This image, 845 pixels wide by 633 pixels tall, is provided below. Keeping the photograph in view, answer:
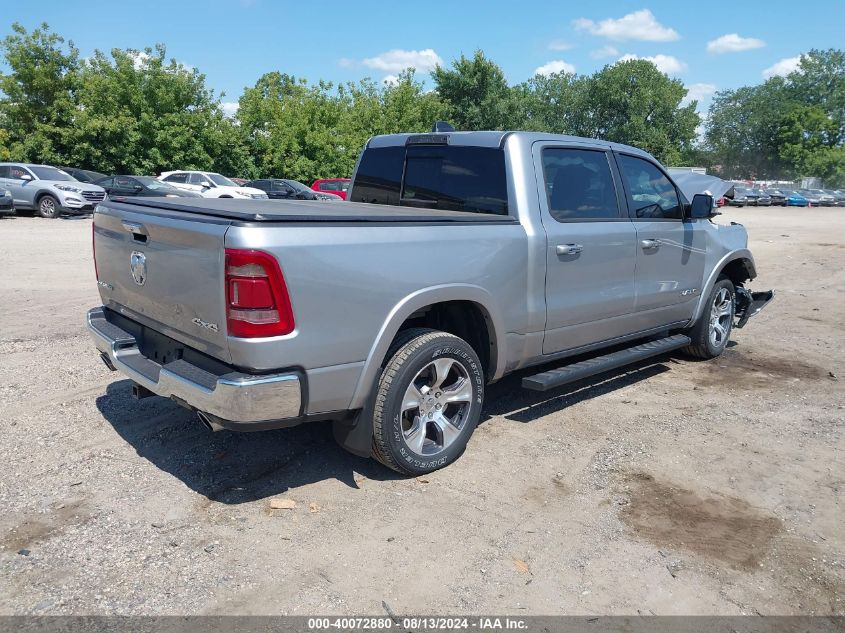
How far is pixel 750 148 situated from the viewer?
10269cm

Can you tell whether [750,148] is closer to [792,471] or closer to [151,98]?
[151,98]

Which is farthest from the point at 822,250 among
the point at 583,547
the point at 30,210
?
the point at 30,210

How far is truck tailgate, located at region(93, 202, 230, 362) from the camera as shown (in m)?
3.36

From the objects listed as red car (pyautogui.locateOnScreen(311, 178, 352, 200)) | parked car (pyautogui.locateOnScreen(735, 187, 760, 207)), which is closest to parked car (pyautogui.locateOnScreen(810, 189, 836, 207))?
parked car (pyautogui.locateOnScreen(735, 187, 760, 207))

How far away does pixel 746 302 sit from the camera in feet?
23.7

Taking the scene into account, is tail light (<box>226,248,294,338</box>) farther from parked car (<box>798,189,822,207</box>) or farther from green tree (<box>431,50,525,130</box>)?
parked car (<box>798,189,822,207</box>)

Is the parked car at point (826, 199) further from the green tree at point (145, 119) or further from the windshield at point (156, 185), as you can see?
the windshield at point (156, 185)

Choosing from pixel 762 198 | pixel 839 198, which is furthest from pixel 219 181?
pixel 839 198

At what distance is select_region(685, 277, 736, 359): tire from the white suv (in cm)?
2165

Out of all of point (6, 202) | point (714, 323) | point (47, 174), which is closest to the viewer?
point (714, 323)

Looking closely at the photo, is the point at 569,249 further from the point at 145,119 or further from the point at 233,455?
the point at 145,119

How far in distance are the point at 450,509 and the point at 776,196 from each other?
61381 millimetres

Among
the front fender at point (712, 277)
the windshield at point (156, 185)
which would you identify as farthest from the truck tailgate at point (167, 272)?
the windshield at point (156, 185)

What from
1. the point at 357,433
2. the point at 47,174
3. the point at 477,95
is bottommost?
the point at 357,433
